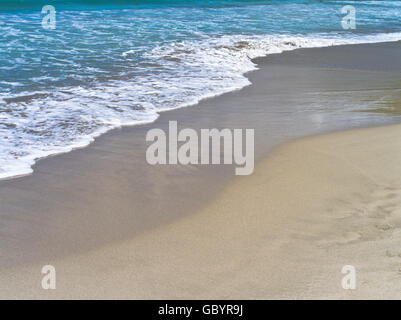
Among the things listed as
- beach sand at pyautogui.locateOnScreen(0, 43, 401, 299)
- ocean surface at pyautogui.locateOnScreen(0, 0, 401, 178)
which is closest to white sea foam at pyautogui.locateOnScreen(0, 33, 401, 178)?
ocean surface at pyautogui.locateOnScreen(0, 0, 401, 178)

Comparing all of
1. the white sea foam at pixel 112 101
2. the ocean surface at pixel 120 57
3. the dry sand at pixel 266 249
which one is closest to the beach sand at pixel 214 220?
the dry sand at pixel 266 249

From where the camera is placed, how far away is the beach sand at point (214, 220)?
2.99 metres

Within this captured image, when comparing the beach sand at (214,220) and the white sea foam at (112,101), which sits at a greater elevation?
the white sea foam at (112,101)

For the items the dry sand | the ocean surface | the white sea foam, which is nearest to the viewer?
the dry sand

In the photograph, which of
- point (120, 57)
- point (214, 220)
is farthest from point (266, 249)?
point (120, 57)

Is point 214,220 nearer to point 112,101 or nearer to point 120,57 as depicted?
point 112,101

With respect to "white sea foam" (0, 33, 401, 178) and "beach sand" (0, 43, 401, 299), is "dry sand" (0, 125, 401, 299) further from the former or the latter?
"white sea foam" (0, 33, 401, 178)

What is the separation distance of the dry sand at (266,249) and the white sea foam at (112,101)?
173 cm

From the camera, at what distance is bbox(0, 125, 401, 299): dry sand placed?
2926 mm

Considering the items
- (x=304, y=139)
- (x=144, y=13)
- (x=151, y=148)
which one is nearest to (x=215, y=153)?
(x=151, y=148)

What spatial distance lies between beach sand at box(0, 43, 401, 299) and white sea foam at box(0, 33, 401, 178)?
305 millimetres

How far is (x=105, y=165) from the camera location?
4.73m

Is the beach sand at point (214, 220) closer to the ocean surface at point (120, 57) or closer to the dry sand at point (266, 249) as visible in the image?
the dry sand at point (266, 249)
